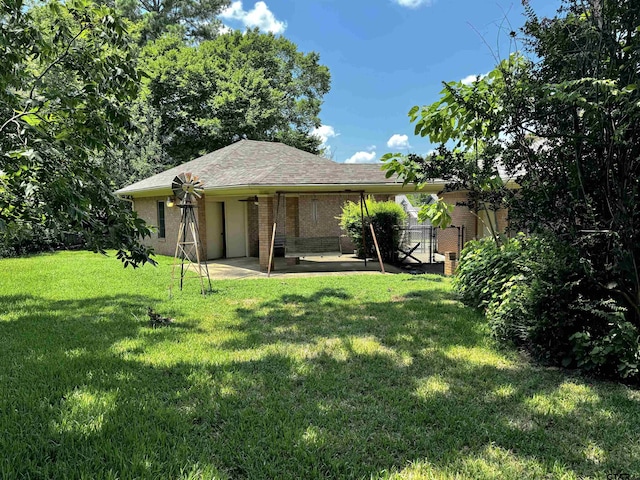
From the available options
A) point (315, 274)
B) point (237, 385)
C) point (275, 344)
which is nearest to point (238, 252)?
point (315, 274)

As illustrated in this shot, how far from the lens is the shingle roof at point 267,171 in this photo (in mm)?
10883

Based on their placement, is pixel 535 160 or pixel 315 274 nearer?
pixel 535 160

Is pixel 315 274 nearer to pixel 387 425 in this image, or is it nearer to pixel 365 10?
pixel 387 425

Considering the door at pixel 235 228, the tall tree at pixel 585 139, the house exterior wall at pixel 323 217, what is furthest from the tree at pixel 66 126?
the house exterior wall at pixel 323 217

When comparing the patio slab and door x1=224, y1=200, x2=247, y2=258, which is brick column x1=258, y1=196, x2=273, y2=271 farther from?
door x1=224, y1=200, x2=247, y2=258

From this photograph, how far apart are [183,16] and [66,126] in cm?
3541

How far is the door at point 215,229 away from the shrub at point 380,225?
4.53 m

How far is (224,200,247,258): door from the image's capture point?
584 inches

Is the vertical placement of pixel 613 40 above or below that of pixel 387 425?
above

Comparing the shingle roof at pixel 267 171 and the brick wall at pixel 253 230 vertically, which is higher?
the shingle roof at pixel 267 171

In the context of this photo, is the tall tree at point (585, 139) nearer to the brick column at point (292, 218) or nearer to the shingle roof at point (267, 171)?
the shingle roof at point (267, 171)

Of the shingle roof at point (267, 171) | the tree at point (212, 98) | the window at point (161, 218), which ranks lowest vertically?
the window at point (161, 218)

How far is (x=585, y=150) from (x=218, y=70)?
2463 centimetres

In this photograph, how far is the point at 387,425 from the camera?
3041 mm
